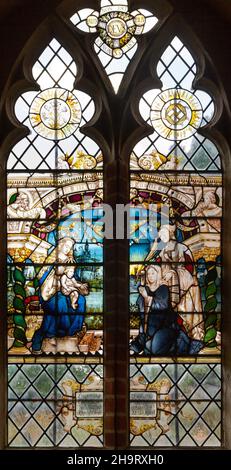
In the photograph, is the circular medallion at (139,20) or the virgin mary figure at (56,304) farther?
the circular medallion at (139,20)

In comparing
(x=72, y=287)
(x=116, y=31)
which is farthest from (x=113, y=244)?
(x=116, y=31)

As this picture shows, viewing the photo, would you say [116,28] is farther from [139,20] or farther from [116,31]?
[139,20]

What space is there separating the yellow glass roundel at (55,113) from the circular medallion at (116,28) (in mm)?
607

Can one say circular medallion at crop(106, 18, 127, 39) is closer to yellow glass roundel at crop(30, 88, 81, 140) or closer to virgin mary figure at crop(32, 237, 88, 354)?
yellow glass roundel at crop(30, 88, 81, 140)

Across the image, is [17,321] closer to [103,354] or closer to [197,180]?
[103,354]

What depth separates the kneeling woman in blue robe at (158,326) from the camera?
11.2m

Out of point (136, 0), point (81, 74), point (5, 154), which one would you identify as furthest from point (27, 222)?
point (136, 0)

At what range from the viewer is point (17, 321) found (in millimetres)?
11227

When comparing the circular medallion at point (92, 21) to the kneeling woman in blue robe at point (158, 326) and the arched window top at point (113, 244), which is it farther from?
the kneeling woman in blue robe at point (158, 326)

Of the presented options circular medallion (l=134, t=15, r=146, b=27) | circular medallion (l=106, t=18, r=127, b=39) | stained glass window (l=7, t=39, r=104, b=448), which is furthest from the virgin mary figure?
circular medallion (l=134, t=15, r=146, b=27)

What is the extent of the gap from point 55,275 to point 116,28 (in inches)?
83.2

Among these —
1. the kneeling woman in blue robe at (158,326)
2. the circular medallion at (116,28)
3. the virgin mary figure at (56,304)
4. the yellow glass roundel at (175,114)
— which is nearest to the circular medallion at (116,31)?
the circular medallion at (116,28)

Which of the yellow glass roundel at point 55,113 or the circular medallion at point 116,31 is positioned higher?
the circular medallion at point 116,31

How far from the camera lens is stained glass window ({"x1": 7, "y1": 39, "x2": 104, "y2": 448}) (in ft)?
36.4
